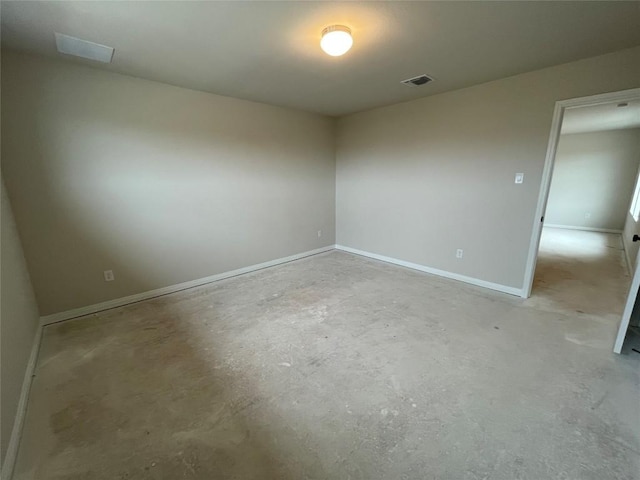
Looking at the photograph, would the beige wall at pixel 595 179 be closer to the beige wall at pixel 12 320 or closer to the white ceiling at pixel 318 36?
the white ceiling at pixel 318 36

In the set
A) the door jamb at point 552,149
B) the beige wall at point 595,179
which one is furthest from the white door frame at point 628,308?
the beige wall at point 595,179

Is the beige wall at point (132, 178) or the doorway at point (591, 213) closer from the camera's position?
the beige wall at point (132, 178)

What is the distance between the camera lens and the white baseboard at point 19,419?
1264 millimetres

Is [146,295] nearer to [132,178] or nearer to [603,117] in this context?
[132,178]

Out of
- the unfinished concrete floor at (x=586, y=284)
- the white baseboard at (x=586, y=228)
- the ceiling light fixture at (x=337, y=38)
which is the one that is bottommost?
the unfinished concrete floor at (x=586, y=284)

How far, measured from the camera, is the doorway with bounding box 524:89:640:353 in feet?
9.19

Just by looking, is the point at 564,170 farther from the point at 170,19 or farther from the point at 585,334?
the point at 170,19

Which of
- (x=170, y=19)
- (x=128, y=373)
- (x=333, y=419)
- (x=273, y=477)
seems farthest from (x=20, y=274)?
(x=333, y=419)

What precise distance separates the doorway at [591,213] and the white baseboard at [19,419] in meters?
3.90

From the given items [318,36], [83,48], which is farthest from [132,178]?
[318,36]

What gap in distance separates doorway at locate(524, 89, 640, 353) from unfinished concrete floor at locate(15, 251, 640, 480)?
2.09 ft

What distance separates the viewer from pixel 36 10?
1682 mm

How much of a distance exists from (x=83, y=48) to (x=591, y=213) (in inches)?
396

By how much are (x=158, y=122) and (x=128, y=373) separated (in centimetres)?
255
